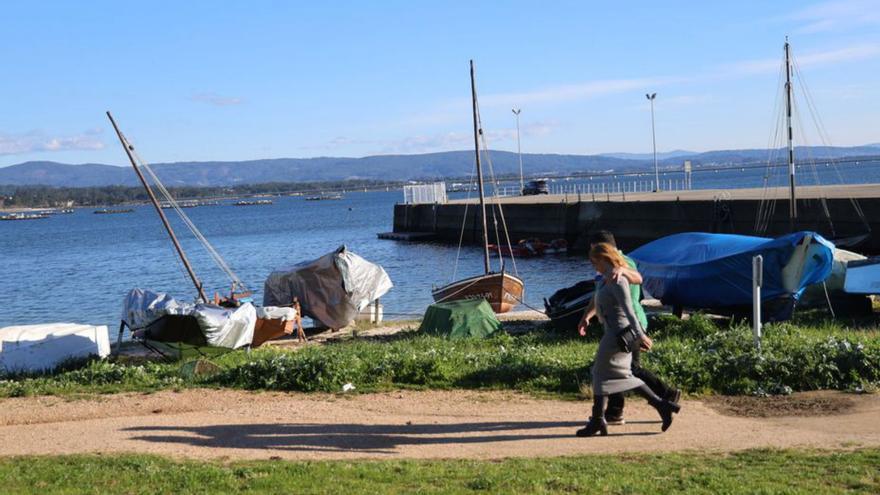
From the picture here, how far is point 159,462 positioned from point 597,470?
155 inches

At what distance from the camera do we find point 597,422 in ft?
32.2

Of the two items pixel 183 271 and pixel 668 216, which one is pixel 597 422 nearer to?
pixel 668 216

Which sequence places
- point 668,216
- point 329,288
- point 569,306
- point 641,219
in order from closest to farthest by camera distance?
point 569,306 → point 329,288 → point 668,216 → point 641,219

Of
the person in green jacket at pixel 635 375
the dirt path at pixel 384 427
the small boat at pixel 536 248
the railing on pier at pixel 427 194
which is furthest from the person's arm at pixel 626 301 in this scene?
the railing on pier at pixel 427 194

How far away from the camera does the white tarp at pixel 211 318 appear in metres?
17.7

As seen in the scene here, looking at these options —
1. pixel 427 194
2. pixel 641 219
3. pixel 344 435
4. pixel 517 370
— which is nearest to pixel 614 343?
pixel 344 435

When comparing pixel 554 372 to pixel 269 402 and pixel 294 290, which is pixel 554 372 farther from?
pixel 294 290

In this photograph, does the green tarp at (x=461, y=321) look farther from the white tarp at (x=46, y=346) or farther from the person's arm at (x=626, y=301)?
the person's arm at (x=626, y=301)

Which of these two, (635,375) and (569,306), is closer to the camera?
(635,375)

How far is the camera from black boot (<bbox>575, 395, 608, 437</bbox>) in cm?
980

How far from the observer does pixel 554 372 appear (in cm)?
1255

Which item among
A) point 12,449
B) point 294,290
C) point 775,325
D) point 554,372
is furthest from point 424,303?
point 12,449

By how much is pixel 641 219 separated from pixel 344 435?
44.9m

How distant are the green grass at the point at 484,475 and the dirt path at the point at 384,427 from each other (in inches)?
22.1
